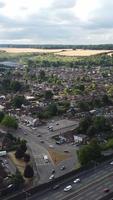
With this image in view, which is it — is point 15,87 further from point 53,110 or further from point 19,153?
point 19,153

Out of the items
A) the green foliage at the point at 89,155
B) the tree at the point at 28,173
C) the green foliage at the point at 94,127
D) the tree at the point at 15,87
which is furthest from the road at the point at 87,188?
the tree at the point at 15,87

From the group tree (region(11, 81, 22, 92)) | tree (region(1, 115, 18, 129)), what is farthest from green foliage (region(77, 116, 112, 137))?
tree (region(11, 81, 22, 92))

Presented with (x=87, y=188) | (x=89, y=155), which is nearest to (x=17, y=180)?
(x=87, y=188)

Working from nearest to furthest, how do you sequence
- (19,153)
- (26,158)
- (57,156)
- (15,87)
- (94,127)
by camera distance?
(26,158) < (19,153) < (57,156) < (94,127) < (15,87)

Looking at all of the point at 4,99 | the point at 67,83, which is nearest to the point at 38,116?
the point at 4,99

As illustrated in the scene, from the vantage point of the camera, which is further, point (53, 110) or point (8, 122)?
point (53, 110)

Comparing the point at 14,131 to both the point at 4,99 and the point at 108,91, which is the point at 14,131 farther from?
the point at 108,91

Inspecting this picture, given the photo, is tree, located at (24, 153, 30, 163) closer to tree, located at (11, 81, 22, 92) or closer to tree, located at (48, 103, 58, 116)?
tree, located at (48, 103, 58, 116)

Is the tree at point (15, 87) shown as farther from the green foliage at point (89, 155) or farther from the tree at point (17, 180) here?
the tree at point (17, 180)

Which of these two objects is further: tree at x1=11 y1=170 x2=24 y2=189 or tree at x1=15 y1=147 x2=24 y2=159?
tree at x1=15 y1=147 x2=24 y2=159
